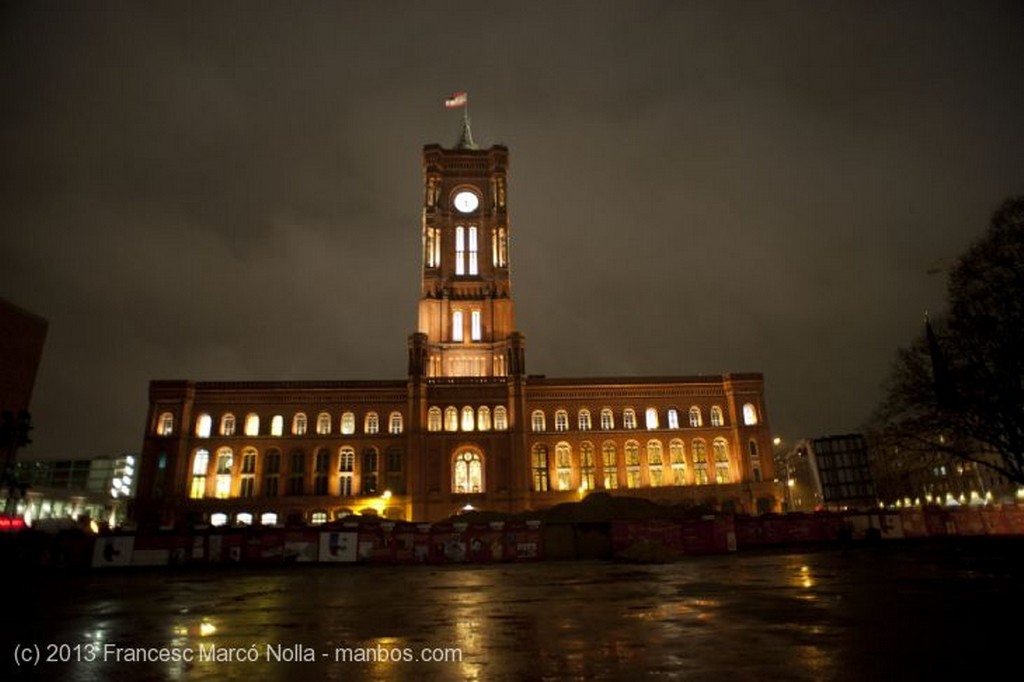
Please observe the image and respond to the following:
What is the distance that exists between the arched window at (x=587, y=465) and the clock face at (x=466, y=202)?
1469 inches

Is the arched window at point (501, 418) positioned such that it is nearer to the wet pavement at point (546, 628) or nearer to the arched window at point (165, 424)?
the arched window at point (165, 424)

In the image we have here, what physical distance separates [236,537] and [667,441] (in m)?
43.9

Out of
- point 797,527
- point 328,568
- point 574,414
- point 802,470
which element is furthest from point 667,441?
point 802,470

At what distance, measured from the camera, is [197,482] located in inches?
2248

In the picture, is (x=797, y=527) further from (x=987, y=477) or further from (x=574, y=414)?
(x=987, y=477)

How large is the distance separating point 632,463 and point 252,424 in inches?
1523

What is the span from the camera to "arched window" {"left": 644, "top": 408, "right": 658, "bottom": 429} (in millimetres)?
62125

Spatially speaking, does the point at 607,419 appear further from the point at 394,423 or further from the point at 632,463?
the point at 394,423

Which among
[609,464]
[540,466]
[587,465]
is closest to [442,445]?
[540,466]

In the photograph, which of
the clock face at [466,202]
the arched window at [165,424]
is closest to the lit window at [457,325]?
the clock face at [466,202]

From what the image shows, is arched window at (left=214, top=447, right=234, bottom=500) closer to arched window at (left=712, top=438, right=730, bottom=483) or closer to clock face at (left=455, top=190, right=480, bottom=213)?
clock face at (left=455, top=190, right=480, bottom=213)

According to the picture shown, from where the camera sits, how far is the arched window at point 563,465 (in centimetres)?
5966

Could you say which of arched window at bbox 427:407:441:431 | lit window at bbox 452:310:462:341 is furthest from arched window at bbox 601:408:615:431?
lit window at bbox 452:310:462:341

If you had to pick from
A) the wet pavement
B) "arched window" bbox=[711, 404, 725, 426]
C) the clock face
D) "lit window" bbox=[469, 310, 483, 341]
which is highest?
the clock face
